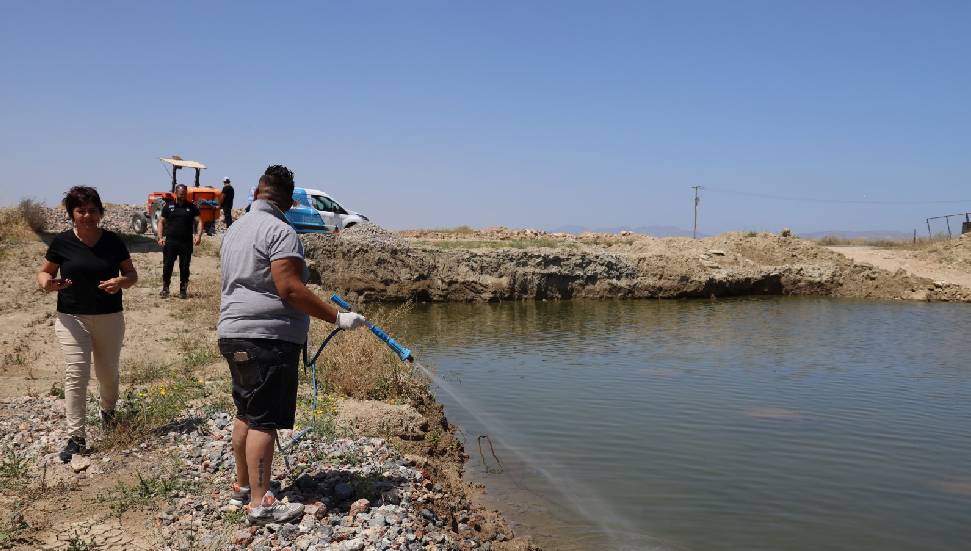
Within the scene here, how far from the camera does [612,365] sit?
1238 centimetres

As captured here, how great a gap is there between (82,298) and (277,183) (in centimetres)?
227

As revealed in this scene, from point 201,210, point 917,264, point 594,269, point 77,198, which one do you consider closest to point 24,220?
point 201,210

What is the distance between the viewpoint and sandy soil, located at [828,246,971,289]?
27.1 m

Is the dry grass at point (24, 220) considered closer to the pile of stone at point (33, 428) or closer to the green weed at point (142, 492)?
the pile of stone at point (33, 428)

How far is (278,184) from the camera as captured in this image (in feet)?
14.5

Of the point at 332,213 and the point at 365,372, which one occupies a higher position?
the point at 332,213

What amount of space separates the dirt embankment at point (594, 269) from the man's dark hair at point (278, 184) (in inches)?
640

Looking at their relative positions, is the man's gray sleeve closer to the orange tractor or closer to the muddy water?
the muddy water

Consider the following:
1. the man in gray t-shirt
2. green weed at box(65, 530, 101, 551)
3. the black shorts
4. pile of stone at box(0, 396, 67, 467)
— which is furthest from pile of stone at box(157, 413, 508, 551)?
pile of stone at box(0, 396, 67, 467)

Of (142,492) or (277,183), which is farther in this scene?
(142,492)

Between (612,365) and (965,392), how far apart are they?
5.00m

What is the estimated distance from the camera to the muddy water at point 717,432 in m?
6.06

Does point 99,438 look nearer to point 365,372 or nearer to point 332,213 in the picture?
point 365,372

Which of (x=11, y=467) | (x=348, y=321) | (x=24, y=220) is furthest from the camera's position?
(x=24, y=220)
